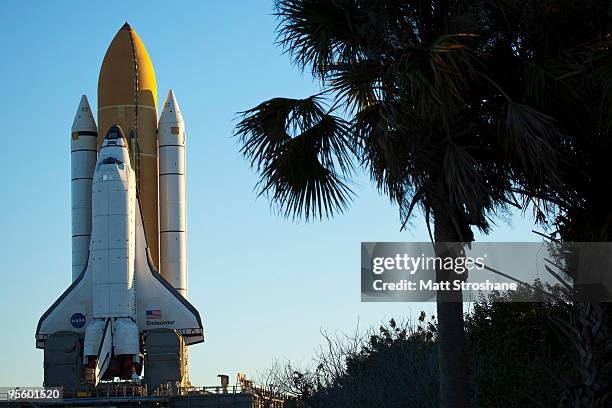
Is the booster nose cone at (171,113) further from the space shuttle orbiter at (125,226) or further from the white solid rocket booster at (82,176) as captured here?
the white solid rocket booster at (82,176)

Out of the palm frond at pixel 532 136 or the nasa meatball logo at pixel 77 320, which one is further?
the nasa meatball logo at pixel 77 320

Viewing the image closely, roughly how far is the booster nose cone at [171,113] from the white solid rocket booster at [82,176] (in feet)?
11.7

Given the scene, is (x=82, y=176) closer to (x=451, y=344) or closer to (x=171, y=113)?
(x=171, y=113)

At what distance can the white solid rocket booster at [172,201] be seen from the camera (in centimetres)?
4756

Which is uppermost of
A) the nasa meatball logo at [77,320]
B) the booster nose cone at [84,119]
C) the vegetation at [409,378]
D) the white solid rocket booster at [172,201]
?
the booster nose cone at [84,119]

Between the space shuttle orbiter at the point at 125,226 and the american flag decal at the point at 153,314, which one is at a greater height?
the space shuttle orbiter at the point at 125,226

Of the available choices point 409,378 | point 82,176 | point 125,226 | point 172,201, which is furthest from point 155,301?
point 409,378

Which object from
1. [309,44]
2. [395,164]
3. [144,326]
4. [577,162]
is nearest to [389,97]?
[395,164]

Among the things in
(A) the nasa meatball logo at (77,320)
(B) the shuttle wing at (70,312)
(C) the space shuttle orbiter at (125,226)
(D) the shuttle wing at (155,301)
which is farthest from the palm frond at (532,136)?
(A) the nasa meatball logo at (77,320)

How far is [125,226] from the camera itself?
4369 centimetres

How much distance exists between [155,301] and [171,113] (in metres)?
9.27

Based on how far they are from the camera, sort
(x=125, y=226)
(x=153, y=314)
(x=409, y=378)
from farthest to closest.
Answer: (x=153, y=314) < (x=125, y=226) < (x=409, y=378)

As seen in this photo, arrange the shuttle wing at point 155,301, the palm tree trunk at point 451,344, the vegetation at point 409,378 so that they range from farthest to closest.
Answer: the shuttle wing at point 155,301 < the vegetation at point 409,378 < the palm tree trunk at point 451,344

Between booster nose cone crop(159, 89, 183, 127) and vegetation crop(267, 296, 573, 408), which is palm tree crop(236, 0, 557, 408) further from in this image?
booster nose cone crop(159, 89, 183, 127)
